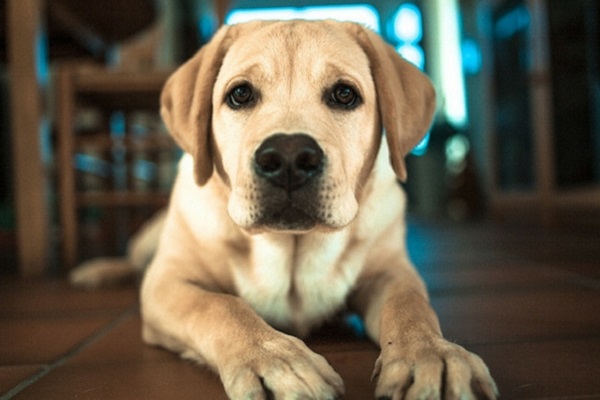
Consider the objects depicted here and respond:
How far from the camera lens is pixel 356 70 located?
1.51m

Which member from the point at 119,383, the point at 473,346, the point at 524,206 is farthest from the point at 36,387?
the point at 524,206

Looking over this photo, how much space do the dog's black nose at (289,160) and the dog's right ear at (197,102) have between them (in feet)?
1.16

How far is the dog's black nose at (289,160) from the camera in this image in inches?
46.3

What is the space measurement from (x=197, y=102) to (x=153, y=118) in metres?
3.88

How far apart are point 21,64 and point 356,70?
2088 mm

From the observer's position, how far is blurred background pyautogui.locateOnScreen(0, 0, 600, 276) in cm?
299

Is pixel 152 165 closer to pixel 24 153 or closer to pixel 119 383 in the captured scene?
pixel 24 153

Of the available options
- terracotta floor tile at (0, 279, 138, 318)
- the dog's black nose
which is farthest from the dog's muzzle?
terracotta floor tile at (0, 279, 138, 318)

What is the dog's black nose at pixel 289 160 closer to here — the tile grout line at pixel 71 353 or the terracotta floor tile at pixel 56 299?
the tile grout line at pixel 71 353

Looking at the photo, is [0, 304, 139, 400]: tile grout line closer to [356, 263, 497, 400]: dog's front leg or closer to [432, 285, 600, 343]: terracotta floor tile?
[356, 263, 497, 400]: dog's front leg

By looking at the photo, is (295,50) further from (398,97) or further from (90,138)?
(90,138)

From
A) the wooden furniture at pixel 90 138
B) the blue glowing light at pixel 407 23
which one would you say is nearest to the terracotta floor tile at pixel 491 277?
the wooden furniture at pixel 90 138

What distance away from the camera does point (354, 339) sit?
1.46 metres

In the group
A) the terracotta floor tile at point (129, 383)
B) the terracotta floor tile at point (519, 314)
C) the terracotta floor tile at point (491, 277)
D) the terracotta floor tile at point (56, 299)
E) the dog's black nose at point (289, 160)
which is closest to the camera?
the terracotta floor tile at point (129, 383)
